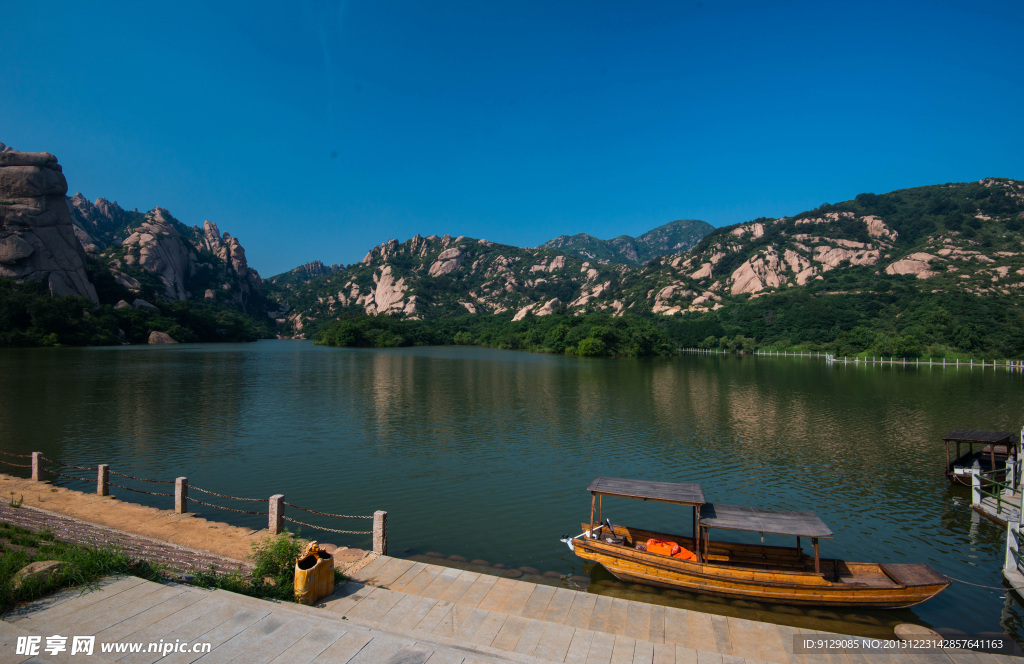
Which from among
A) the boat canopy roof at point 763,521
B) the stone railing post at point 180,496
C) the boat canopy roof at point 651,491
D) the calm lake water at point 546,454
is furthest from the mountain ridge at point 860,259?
the stone railing post at point 180,496

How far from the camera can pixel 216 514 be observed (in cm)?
1512

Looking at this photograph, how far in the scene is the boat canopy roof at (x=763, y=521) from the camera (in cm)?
1060

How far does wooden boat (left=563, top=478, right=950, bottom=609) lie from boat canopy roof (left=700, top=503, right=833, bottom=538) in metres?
0.02

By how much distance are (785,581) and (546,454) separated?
13.2 meters

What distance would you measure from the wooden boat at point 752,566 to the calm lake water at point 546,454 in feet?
1.21

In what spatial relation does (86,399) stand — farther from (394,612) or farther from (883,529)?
(883,529)

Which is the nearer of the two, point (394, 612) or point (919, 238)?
point (394, 612)

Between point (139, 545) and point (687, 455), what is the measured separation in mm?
20899

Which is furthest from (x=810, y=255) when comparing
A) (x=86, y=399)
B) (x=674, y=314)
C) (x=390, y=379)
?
(x=86, y=399)

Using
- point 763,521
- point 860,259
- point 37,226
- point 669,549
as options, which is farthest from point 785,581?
point 860,259

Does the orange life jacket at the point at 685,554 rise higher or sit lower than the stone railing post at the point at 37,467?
lower

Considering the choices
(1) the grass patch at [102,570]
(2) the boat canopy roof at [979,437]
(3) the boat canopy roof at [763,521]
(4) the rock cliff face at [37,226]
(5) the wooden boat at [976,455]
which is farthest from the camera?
(4) the rock cliff face at [37,226]

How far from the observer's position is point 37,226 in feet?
321

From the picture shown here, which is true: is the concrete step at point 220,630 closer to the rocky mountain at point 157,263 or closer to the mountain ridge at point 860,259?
the mountain ridge at point 860,259
